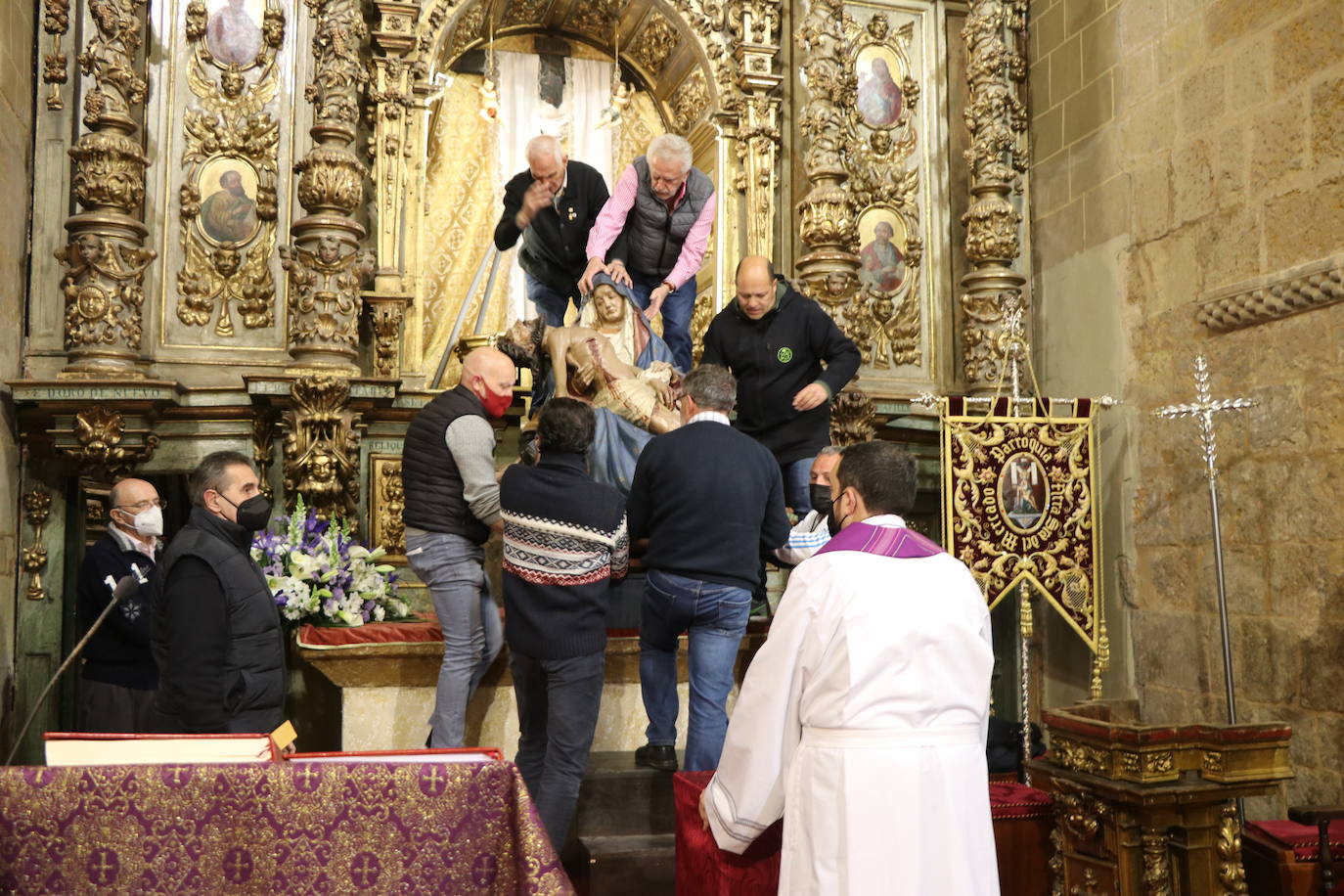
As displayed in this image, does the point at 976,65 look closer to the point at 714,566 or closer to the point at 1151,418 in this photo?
the point at 1151,418

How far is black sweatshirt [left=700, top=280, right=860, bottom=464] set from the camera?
6.44m

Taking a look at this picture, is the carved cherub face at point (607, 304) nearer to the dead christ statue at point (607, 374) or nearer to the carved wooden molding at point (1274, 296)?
the dead christ statue at point (607, 374)

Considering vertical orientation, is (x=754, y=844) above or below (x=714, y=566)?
below

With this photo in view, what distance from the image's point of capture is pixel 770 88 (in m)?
8.66

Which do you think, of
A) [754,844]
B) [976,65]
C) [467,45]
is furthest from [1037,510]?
[467,45]

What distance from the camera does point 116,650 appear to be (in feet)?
18.0

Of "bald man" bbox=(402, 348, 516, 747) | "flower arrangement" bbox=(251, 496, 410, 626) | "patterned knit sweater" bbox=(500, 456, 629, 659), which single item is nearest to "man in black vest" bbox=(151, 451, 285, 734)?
"patterned knit sweater" bbox=(500, 456, 629, 659)

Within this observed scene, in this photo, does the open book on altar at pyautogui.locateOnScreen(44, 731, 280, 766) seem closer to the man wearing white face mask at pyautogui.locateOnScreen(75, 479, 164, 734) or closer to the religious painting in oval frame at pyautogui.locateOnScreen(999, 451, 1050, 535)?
the man wearing white face mask at pyautogui.locateOnScreen(75, 479, 164, 734)

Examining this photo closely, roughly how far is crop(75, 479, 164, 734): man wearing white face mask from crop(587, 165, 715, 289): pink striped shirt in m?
2.86

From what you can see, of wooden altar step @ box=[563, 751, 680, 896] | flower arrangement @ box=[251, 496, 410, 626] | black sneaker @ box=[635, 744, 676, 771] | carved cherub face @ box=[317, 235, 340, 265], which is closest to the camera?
wooden altar step @ box=[563, 751, 680, 896]

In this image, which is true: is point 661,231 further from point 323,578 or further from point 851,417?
point 323,578

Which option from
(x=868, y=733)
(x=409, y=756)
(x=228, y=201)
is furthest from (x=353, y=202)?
(x=409, y=756)

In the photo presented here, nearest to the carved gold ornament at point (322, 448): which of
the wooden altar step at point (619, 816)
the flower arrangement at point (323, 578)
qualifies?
the flower arrangement at point (323, 578)

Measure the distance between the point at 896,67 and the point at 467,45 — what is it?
3113 millimetres
